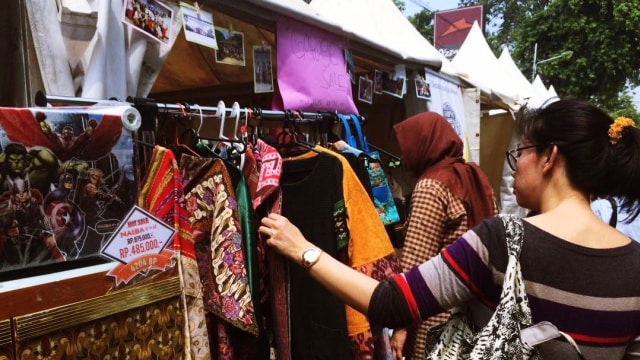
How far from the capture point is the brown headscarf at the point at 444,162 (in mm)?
1871

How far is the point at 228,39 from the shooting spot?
1655mm

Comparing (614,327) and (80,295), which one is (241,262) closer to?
(80,295)

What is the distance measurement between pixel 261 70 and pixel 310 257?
0.92 metres

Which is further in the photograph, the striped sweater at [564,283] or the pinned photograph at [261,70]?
the pinned photograph at [261,70]

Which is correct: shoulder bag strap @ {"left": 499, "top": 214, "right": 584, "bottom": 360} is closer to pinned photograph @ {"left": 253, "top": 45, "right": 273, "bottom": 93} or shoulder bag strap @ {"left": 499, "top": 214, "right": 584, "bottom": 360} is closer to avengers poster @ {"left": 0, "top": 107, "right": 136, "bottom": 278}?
avengers poster @ {"left": 0, "top": 107, "right": 136, "bottom": 278}

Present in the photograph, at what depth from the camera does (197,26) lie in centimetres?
145

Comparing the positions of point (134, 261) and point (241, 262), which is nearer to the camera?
point (134, 261)

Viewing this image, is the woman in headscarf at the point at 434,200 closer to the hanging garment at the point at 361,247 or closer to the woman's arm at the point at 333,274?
the hanging garment at the point at 361,247

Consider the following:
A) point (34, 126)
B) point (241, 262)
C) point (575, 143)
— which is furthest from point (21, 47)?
point (575, 143)

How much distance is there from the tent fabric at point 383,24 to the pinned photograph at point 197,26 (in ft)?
4.71

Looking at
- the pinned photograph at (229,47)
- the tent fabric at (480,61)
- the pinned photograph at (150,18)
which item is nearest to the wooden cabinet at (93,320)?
the pinned photograph at (150,18)

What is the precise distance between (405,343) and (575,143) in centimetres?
114

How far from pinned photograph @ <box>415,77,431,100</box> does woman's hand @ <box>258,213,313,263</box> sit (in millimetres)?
1829

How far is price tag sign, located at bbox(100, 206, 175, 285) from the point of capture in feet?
3.23
